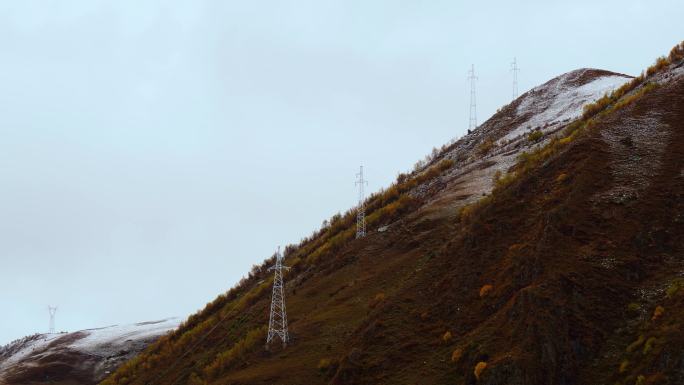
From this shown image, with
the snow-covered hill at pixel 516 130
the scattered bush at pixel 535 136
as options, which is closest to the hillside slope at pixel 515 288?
the snow-covered hill at pixel 516 130

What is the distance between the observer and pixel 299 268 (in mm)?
61781

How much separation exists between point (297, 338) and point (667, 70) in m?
38.0

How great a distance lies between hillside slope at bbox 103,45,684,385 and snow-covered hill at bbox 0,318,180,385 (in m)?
26.4

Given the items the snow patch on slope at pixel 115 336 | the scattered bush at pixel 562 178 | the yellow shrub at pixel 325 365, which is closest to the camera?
the yellow shrub at pixel 325 365

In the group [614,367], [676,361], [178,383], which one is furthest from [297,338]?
[676,361]

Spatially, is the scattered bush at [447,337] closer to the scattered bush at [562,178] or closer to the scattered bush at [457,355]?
the scattered bush at [457,355]

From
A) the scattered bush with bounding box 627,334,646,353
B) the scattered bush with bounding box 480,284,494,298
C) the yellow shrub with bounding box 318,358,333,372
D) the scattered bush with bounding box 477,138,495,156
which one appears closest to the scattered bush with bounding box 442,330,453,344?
the scattered bush with bounding box 480,284,494,298

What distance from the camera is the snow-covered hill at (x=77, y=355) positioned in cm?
7975

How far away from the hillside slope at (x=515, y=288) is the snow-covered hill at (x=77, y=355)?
26391 mm

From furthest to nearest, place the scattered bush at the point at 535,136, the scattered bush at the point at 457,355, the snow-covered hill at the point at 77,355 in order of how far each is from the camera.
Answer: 1. the snow-covered hill at the point at 77,355
2. the scattered bush at the point at 535,136
3. the scattered bush at the point at 457,355

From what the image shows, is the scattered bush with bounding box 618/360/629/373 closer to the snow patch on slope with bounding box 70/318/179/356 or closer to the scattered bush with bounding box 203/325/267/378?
the scattered bush with bounding box 203/325/267/378

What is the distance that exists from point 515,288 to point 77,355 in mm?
65735

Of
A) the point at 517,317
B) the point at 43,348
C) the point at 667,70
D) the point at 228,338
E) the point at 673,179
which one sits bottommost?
the point at 43,348

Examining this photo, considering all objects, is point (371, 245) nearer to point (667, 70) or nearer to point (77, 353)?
point (667, 70)
